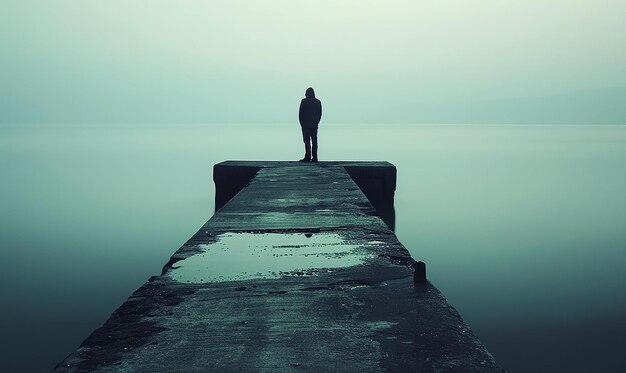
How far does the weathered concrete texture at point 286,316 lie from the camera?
8.57ft

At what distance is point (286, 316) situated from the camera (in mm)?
3178

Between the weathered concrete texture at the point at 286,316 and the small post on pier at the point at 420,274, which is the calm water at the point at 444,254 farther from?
the small post on pier at the point at 420,274

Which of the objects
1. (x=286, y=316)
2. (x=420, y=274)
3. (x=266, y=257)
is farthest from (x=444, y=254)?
(x=286, y=316)

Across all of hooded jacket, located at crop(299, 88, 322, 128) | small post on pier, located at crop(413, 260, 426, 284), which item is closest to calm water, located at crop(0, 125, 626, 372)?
small post on pier, located at crop(413, 260, 426, 284)

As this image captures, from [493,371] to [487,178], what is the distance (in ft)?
93.9

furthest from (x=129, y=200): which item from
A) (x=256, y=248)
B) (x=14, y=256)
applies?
(x=256, y=248)

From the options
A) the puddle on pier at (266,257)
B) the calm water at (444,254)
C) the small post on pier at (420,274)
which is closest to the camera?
the small post on pier at (420,274)

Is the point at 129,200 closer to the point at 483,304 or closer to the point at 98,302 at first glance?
the point at 98,302

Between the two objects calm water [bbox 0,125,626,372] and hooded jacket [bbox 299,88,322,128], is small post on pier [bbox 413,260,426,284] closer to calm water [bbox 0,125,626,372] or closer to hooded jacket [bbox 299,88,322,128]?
calm water [bbox 0,125,626,372]

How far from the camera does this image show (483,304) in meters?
8.38

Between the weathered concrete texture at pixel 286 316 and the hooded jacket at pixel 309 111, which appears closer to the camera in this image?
the weathered concrete texture at pixel 286 316

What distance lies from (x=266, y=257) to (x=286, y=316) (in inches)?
60.8

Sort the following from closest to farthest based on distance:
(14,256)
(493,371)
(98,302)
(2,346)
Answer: (493,371) < (2,346) < (98,302) < (14,256)

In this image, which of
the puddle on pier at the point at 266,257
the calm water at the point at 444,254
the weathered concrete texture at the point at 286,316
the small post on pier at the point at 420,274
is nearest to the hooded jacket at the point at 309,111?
the calm water at the point at 444,254
